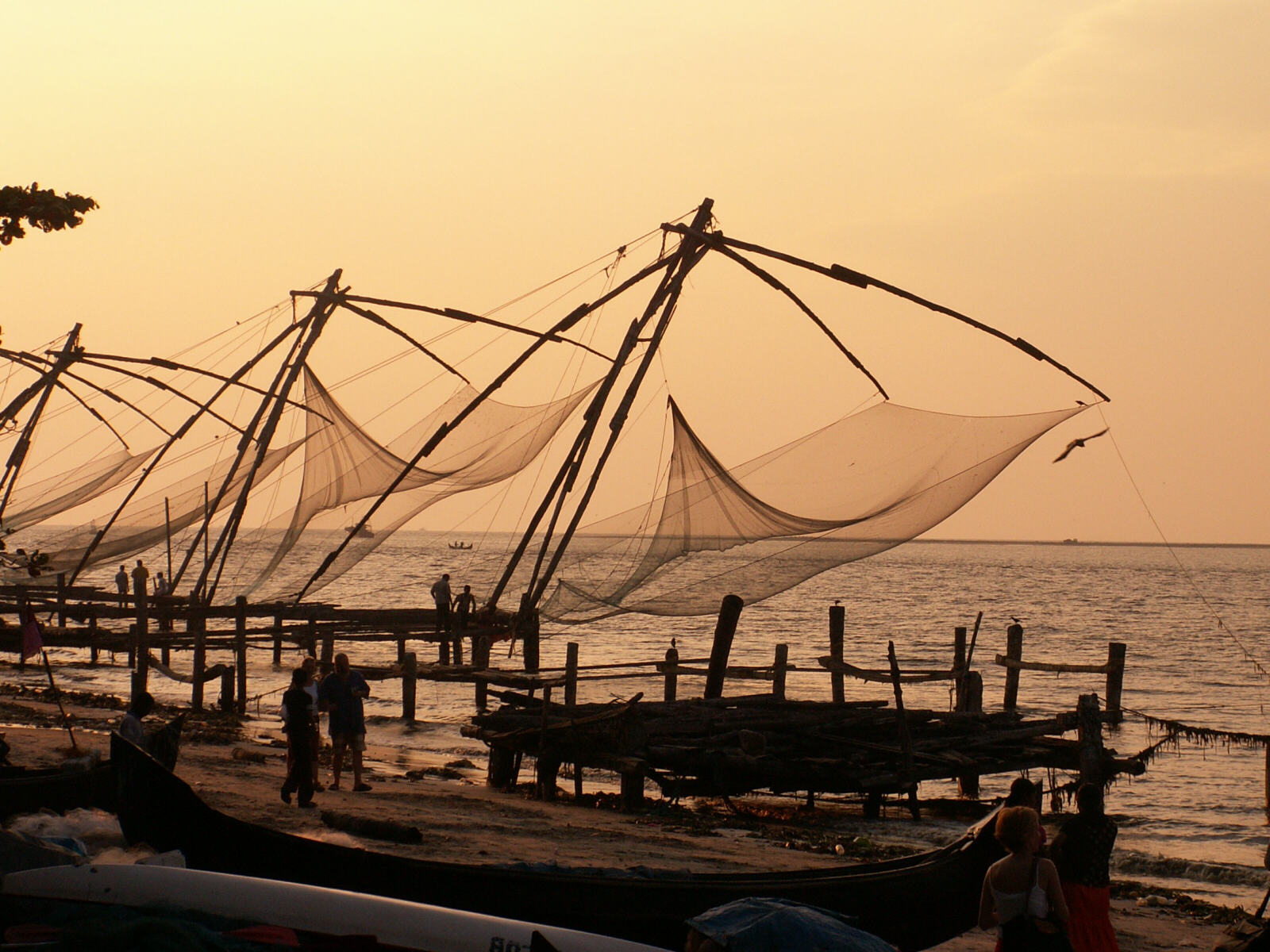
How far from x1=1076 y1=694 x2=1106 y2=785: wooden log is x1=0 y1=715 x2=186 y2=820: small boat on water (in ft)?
28.4

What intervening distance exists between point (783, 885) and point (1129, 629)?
53.1 m

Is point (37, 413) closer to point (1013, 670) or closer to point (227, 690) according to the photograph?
point (227, 690)

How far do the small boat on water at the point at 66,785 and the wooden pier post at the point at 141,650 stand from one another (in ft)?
25.2

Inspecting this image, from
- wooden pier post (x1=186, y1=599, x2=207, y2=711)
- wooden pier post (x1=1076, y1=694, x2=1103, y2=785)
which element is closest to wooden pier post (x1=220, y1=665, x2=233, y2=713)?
wooden pier post (x1=186, y1=599, x2=207, y2=711)

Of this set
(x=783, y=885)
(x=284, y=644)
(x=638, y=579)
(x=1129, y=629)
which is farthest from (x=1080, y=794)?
(x=1129, y=629)

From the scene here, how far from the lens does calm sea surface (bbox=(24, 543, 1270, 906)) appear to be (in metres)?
16.0

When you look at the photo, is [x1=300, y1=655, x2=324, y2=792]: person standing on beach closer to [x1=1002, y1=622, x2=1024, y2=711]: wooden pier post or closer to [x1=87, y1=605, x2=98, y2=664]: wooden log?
[x1=87, y1=605, x2=98, y2=664]: wooden log

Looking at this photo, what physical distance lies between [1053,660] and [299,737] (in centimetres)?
3481

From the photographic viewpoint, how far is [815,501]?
13.8 meters

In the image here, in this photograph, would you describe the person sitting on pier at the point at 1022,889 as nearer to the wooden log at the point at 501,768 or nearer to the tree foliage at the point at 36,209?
the tree foliage at the point at 36,209

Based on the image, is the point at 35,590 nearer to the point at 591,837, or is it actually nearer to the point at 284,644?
the point at 284,644

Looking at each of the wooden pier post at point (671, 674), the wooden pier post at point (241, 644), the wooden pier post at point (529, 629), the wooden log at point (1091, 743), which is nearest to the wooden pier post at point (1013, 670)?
the wooden pier post at point (671, 674)

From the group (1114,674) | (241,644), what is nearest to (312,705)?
(241,644)

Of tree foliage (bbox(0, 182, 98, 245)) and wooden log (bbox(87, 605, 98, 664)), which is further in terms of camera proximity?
wooden log (bbox(87, 605, 98, 664))
